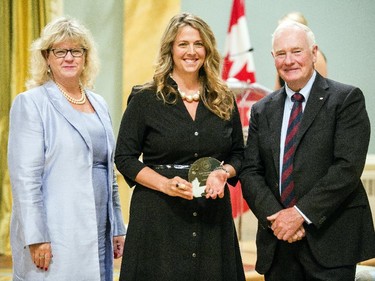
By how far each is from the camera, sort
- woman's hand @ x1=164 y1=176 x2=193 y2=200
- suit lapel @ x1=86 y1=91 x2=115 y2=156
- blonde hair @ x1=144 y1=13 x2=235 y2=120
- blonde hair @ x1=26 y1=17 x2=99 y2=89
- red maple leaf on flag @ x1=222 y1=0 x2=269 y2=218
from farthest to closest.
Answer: red maple leaf on flag @ x1=222 y1=0 x2=269 y2=218 → suit lapel @ x1=86 y1=91 x2=115 y2=156 → blonde hair @ x1=26 y1=17 x2=99 y2=89 → blonde hair @ x1=144 y1=13 x2=235 y2=120 → woman's hand @ x1=164 y1=176 x2=193 y2=200

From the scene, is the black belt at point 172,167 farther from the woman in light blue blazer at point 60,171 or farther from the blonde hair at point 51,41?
the blonde hair at point 51,41

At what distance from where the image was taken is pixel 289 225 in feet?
9.31

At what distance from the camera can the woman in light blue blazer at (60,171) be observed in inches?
118

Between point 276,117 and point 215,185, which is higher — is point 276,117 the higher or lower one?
the higher one

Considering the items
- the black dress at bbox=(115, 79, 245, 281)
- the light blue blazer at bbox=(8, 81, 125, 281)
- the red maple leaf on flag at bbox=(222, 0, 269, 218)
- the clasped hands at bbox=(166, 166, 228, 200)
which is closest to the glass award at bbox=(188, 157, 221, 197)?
the clasped hands at bbox=(166, 166, 228, 200)

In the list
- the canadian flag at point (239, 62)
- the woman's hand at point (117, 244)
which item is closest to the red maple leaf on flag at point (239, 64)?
the canadian flag at point (239, 62)

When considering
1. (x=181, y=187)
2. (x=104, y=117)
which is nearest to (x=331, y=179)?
(x=181, y=187)

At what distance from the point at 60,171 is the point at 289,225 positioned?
39.8 inches

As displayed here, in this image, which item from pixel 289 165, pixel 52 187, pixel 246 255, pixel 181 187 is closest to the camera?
pixel 181 187

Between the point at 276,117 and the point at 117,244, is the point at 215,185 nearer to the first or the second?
the point at 276,117

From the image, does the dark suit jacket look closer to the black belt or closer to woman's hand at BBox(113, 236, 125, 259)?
the black belt

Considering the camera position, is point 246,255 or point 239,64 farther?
point 239,64

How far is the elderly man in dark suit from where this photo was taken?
284 centimetres

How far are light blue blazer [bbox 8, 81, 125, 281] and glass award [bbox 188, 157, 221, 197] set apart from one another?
20.6 inches
